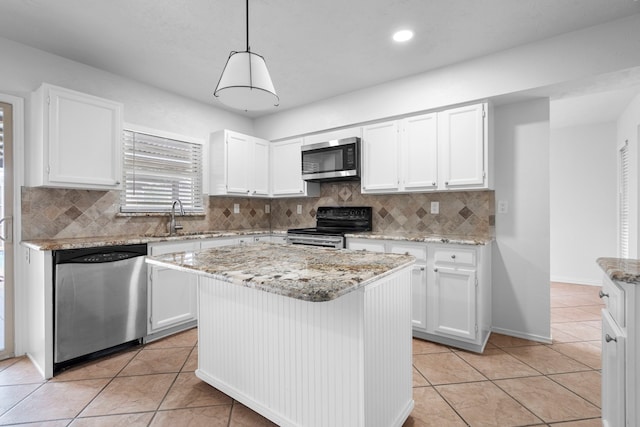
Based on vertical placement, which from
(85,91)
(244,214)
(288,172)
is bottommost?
(244,214)

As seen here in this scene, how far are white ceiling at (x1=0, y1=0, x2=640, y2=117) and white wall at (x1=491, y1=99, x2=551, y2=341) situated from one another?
2.36 feet

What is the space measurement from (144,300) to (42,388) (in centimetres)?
83

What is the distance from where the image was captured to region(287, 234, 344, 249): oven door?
10.7 feet

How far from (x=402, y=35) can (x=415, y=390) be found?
2566 millimetres

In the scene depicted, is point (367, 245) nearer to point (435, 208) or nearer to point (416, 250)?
point (416, 250)

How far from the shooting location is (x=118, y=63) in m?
2.88

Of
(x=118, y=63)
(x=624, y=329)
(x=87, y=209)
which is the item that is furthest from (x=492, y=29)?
(x=87, y=209)

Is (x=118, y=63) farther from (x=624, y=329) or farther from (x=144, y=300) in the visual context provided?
(x=624, y=329)

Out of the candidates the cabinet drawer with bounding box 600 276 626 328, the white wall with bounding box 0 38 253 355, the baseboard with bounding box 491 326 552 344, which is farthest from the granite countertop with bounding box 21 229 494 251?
the cabinet drawer with bounding box 600 276 626 328

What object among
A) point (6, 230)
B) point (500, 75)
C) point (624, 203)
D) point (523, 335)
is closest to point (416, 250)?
point (523, 335)

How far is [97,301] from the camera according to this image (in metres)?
2.43

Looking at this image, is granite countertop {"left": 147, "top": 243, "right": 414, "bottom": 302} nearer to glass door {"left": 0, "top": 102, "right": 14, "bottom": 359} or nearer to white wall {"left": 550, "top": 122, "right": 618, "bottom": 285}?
glass door {"left": 0, "top": 102, "right": 14, "bottom": 359}

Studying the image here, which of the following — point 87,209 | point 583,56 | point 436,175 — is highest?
point 583,56

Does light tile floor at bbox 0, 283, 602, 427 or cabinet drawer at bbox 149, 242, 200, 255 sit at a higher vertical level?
cabinet drawer at bbox 149, 242, 200, 255
